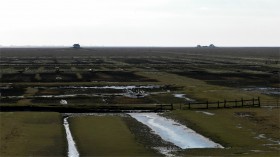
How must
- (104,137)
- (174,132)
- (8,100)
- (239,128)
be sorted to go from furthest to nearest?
(8,100)
(239,128)
(174,132)
(104,137)

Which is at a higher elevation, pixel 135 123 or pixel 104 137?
pixel 104 137

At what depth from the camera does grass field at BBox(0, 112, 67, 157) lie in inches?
1045

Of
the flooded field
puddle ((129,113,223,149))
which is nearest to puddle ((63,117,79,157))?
the flooded field

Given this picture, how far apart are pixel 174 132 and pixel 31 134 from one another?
33.6 ft

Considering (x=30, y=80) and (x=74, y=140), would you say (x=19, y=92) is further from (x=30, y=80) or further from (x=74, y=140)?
(x=74, y=140)

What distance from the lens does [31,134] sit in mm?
31453

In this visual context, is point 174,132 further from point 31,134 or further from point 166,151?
point 31,134

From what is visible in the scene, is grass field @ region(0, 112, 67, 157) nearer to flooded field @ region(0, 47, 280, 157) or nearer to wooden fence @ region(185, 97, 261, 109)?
flooded field @ region(0, 47, 280, 157)

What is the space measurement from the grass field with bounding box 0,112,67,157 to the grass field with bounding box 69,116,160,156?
1195 millimetres

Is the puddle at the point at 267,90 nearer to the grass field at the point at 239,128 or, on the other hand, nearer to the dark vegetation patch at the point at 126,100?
the grass field at the point at 239,128

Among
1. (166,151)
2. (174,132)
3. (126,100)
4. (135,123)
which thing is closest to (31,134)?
(135,123)

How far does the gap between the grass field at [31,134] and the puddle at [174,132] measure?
7.04 meters

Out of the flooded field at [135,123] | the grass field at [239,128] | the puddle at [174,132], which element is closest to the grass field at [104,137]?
the flooded field at [135,123]

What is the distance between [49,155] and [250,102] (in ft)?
95.2
